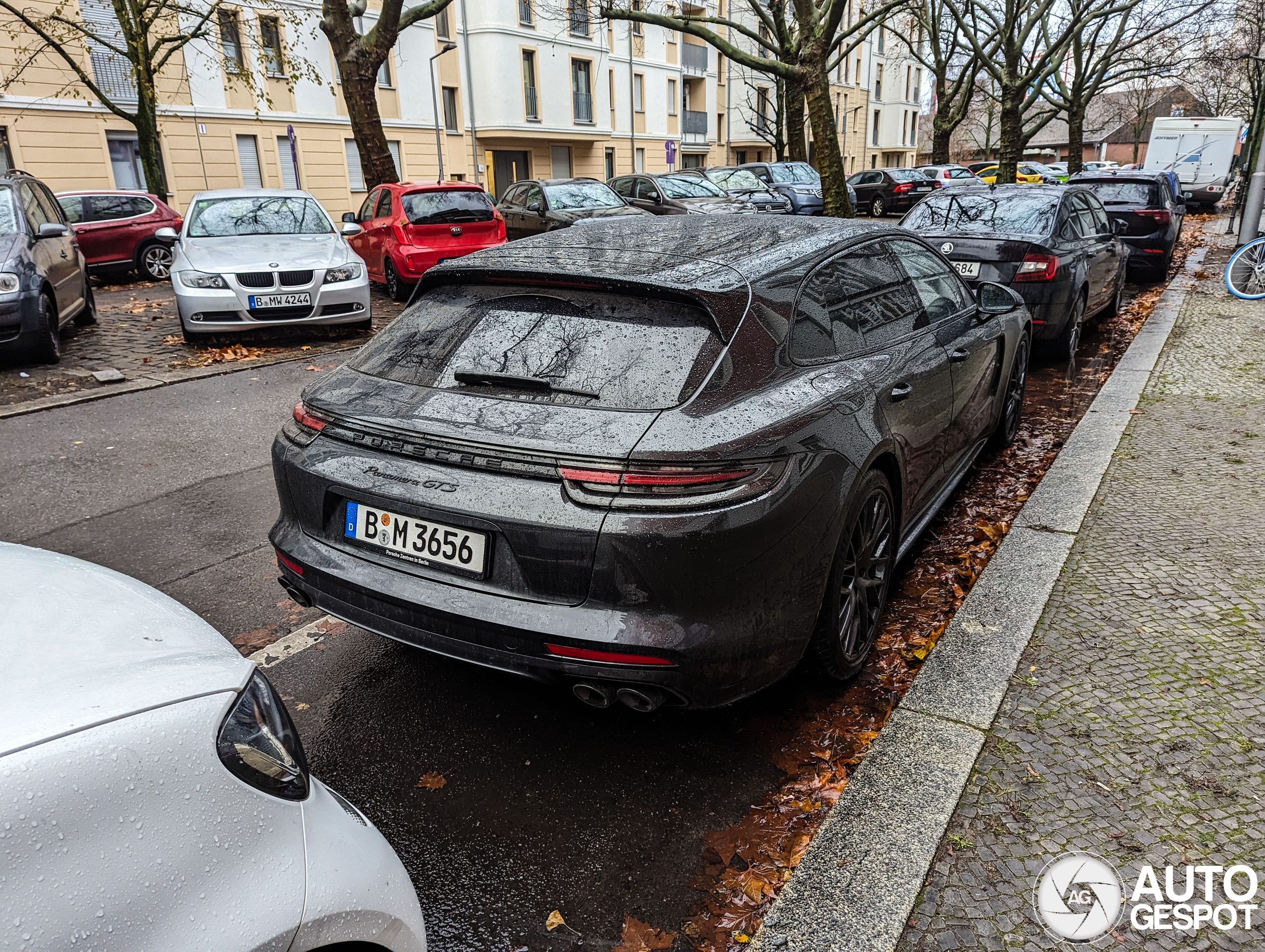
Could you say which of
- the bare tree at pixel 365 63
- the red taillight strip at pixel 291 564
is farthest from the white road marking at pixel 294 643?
the bare tree at pixel 365 63

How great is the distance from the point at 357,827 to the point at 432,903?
2.87 feet

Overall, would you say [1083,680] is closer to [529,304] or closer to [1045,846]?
[1045,846]

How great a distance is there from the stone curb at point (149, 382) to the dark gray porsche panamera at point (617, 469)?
5212 millimetres

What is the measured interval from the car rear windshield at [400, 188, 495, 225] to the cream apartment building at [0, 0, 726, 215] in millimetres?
7788

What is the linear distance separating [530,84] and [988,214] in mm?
33927

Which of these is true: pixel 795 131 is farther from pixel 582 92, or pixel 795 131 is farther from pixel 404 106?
pixel 582 92

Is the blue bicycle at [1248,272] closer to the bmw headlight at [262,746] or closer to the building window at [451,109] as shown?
the bmw headlight at [262,746]

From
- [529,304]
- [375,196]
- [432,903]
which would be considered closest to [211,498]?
[529,304]

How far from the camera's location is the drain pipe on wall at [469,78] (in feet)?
120

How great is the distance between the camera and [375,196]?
14.7 m

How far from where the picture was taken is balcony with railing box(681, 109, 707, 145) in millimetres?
49594

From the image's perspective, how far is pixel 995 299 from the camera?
16.9ft

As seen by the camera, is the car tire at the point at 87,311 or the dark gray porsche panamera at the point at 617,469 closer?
the dark gray porsche panamera at the point at 617,469

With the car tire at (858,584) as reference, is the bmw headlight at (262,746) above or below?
above
